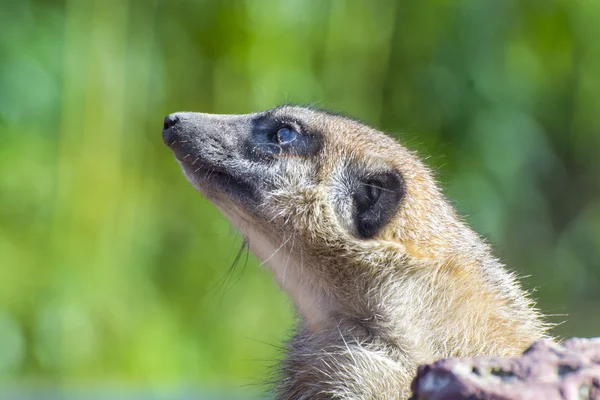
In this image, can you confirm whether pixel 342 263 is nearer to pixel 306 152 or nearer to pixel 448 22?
pixel 306 152

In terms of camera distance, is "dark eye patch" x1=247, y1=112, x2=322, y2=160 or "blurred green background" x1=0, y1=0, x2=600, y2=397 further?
"blurred green background" x1=0, y1=0, x2=600, y2=397

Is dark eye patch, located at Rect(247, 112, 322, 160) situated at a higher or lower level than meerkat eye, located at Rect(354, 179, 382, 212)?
higher

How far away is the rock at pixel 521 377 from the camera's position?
5.16 ft

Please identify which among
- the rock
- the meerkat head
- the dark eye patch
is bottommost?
the rock

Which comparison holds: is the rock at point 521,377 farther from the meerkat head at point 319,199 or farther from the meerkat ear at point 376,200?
the meerkat ear at point 376,200

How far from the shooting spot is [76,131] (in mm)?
6602

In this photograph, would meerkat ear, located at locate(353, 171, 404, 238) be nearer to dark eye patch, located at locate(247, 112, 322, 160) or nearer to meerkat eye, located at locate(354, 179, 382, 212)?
meerkat eye, located at locate(354, 179, 382, 212)

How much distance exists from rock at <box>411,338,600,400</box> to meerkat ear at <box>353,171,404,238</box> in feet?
3.74

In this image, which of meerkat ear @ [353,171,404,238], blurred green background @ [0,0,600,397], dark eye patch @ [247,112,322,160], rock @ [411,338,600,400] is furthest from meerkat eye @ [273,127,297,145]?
blurred green background @ [0,0,600,397]

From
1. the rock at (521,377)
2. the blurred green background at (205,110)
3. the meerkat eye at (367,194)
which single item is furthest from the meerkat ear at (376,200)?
the blurred green background at (205,110)

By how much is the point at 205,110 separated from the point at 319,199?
4.11 metres

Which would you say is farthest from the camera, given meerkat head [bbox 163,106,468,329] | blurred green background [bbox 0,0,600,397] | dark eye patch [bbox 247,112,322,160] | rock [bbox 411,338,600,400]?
blurred green background [bbox 0,0,600,397]

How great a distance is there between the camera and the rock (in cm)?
157

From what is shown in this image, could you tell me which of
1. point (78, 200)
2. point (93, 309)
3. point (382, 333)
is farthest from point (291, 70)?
point (382, 333)
